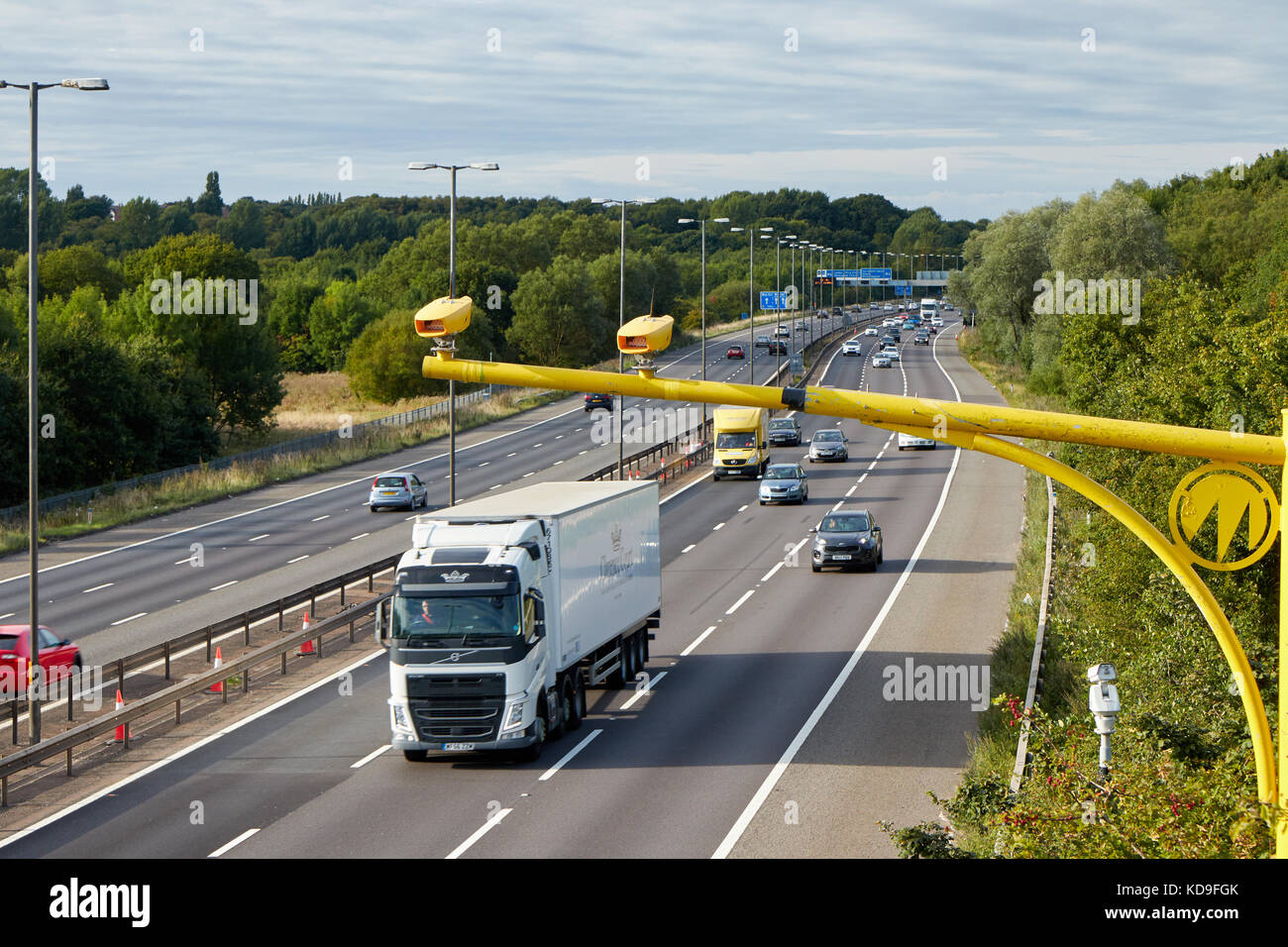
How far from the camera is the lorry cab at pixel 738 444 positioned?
55406 mm

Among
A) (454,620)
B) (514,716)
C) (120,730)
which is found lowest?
(120,730)

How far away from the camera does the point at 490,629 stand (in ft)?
64.6

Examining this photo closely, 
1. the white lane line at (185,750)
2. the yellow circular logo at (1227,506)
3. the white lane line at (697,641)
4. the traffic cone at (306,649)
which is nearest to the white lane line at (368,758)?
the white lane line at (185,750)

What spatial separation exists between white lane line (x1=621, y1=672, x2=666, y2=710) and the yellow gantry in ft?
51.4

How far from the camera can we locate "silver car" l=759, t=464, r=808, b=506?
4897cm

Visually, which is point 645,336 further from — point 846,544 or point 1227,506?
point 846,544

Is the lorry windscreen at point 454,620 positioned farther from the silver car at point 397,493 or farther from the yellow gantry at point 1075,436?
the silver car at point 397,493

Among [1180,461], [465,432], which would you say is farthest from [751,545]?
[465,432]

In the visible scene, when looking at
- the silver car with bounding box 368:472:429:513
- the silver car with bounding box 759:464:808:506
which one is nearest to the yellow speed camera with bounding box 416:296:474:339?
the silver car with bounding box 759:464:808:506

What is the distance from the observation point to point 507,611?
19.8 meters

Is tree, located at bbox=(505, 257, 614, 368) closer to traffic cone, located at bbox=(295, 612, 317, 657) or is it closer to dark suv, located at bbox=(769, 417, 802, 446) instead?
dark suv, located at bbox=(769, 417, 802, 446)

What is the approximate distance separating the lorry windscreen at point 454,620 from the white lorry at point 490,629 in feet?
0.05

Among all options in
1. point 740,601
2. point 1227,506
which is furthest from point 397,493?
point 1227,506

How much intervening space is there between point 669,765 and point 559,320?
70.1m
